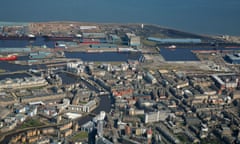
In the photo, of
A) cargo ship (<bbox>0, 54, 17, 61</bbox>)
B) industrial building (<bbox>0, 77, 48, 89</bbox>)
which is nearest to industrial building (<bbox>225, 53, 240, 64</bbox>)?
industrial building (<bbox>0, 77, 48, 89</bbox>)

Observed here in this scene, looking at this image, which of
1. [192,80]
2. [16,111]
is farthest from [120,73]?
[16,111]

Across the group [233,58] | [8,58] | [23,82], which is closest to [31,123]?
[23,82]

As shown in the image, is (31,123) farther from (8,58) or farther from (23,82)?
(8,58)

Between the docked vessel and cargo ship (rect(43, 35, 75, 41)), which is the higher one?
cargo ship (rect(43, 35, 75, 41))

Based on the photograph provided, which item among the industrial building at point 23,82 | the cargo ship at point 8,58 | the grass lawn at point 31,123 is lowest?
the grass lawn at point 31,123

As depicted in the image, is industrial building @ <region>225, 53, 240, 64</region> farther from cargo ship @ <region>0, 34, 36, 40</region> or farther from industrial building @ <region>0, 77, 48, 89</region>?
cargo ship @ <region>0, 34, 36, 40</region>

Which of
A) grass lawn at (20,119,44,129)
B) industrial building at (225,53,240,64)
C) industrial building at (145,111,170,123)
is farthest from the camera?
industrial building at (225,53,240,64)

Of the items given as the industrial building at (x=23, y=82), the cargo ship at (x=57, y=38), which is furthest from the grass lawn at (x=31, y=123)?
the cargo ship at (x=57, y=38)

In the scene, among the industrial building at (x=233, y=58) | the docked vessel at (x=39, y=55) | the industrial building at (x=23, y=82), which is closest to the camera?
the industrial building at (x=23, y=82)

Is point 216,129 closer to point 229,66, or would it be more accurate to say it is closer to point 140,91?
→ point 140,91

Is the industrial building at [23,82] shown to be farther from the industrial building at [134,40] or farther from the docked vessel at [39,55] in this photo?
the industrial building at [134,40]

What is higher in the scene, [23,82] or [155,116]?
[23,82]
